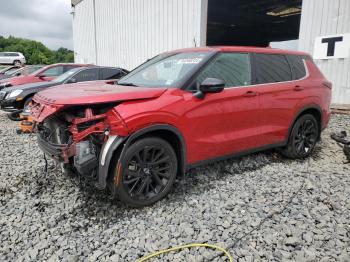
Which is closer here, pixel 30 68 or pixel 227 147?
pixel 227 147

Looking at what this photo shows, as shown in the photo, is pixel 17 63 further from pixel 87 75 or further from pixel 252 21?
pixel 87 75

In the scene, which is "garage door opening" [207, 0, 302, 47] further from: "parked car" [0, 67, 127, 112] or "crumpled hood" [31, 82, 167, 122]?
"crumpled hood" [31, 82, 167, 122]

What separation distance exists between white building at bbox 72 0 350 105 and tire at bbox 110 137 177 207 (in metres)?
6.52

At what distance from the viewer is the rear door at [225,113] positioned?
3.55 m

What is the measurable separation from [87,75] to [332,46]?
687 cm

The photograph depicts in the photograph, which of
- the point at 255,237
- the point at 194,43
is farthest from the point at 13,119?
the point at 255,237

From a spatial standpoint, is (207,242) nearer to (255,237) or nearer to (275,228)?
(255,237)

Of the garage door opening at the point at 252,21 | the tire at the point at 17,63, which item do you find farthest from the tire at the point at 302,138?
the tire at the point at 17,63

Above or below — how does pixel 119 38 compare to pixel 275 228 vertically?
above

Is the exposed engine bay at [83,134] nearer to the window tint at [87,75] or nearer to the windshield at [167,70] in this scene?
the windshield at [167,70]

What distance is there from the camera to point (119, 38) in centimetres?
1588

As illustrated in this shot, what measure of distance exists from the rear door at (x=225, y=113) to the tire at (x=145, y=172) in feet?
1.09

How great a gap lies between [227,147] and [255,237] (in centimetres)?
133

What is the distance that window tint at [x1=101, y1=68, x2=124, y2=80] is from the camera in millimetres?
9555
